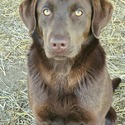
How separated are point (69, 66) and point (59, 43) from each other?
492 millimetres

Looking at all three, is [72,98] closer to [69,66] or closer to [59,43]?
[69,66]

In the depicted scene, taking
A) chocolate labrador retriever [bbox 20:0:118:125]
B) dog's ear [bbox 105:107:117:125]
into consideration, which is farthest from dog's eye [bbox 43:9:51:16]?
dog's ear [bbox 105:107:117:125]

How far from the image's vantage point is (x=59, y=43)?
8.88 feet

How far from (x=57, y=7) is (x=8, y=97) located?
4.92 ft

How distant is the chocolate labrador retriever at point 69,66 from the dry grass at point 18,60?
0.71m

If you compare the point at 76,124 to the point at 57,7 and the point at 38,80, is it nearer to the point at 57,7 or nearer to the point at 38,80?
the point at 38,80

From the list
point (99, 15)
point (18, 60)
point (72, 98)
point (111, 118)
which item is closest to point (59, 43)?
point (99, 15)

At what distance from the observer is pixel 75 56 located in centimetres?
307

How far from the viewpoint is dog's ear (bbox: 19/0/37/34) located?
9.86 ft

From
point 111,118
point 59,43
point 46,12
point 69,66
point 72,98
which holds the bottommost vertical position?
point 111,118

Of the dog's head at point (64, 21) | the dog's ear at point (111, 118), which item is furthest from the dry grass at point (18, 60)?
the dog's head at point (64, 21)

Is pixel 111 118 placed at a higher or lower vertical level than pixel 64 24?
lower

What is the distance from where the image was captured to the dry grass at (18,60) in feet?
12.9

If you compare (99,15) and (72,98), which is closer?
(99,15)
